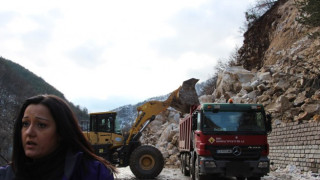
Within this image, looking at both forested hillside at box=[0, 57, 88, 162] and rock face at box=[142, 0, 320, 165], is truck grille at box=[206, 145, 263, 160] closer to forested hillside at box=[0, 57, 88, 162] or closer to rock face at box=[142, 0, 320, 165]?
rock face at box=[142, 0, 320, 165]

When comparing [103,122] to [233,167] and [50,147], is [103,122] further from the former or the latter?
[50,147]

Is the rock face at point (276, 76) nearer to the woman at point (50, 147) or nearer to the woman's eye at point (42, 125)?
the woman at point (50, 147)

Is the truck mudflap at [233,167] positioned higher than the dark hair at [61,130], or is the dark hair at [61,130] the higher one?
the dark hair at [61,130]

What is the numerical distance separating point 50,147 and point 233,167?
873cm

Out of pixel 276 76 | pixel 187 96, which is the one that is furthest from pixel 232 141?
pixel 276 76

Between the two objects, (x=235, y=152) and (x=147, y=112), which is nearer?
(x=235, y=152)

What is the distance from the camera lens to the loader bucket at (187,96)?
14.7m

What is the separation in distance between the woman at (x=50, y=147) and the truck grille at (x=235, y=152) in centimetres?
835

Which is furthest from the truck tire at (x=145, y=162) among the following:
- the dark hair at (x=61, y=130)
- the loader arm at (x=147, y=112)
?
the dark hair at (x=61, y=130)

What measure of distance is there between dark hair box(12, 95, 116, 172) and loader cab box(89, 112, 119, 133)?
1244 cm

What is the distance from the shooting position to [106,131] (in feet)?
48.8

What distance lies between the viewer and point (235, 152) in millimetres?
10250

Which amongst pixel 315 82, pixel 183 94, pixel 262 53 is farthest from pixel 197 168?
pixel 262 53

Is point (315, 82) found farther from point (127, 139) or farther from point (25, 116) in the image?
point (25, 116)
